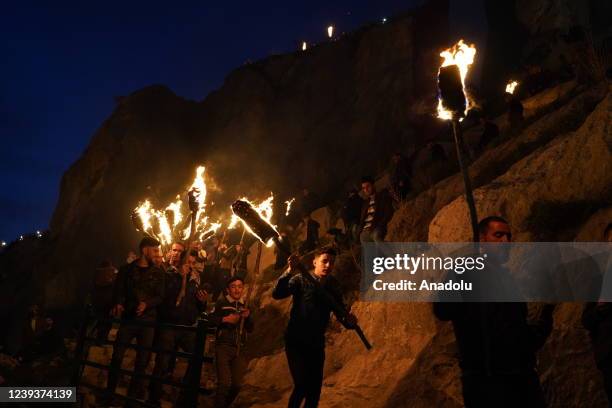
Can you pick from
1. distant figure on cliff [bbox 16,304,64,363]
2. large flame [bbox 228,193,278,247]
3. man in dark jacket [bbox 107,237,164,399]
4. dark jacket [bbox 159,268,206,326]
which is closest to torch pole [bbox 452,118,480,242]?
large flame [bbox 228,193,278,247]

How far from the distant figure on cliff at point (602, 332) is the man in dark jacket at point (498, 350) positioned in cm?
42

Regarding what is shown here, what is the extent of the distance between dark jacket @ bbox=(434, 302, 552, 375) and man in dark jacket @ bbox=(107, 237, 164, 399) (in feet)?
13.8

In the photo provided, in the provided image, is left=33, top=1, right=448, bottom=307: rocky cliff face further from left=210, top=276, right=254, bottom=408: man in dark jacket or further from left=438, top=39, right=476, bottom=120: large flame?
left=438, top=39, right=476, bottom=120: large flame

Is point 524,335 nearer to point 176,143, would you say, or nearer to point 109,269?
A: point 109,269

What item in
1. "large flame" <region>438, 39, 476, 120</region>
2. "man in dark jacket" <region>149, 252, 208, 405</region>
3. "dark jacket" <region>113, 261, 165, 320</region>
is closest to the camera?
"large flame" <region>438, 39, 476, 120</region>

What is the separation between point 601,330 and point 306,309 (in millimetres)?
2524

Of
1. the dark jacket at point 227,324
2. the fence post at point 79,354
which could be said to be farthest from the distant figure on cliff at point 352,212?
the fence post at point 79,354

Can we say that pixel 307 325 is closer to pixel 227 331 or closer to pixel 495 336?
pixel 227 331

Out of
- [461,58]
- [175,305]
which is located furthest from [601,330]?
[175,305]

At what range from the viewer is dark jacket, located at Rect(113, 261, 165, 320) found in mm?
5656

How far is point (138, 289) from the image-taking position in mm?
5688

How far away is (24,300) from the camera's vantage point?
2558 centimetres

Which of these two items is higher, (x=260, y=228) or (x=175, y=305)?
(x=260, y=228)

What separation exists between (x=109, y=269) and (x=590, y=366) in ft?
25.6
